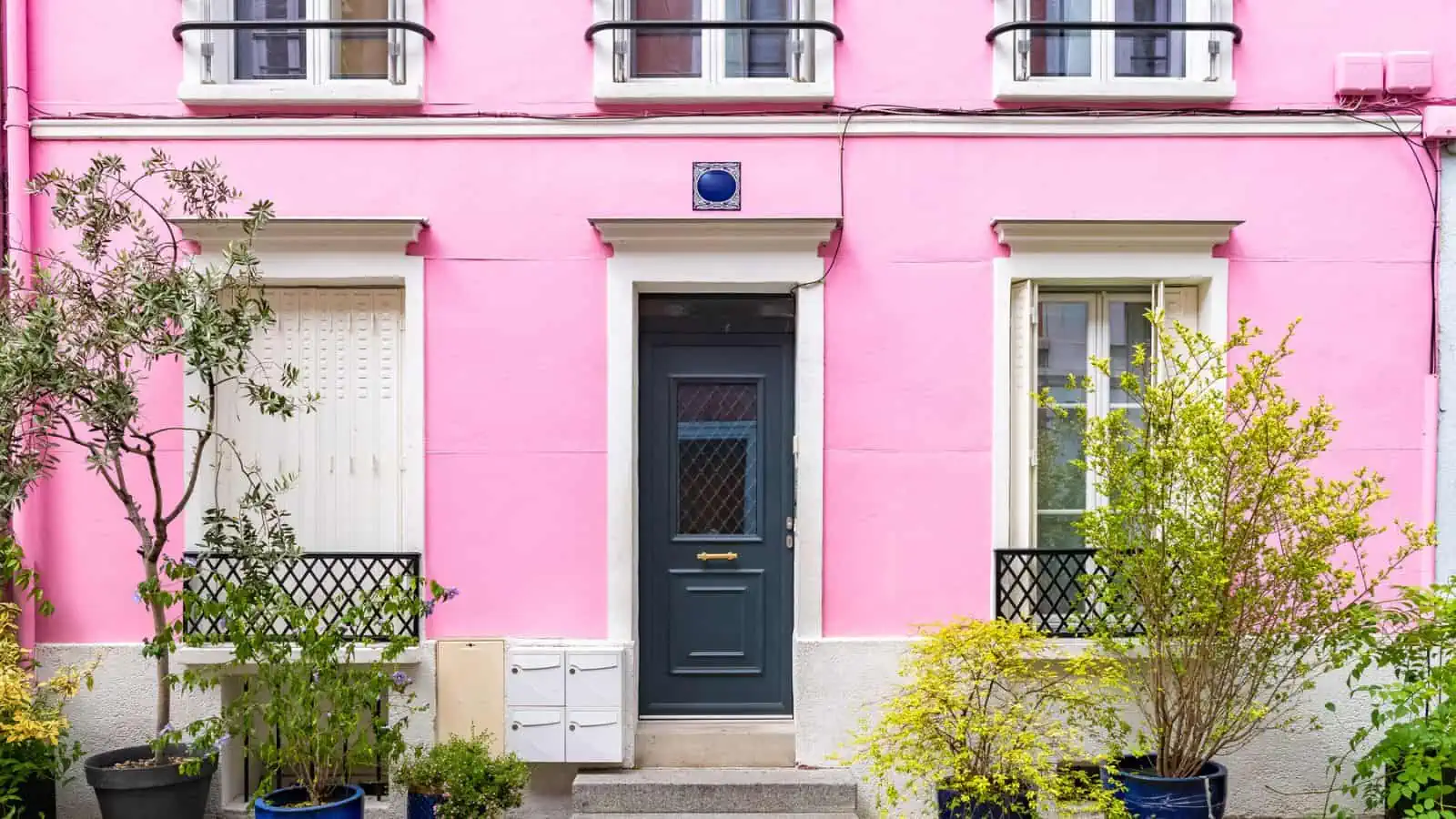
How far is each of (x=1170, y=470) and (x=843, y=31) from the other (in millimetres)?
2929

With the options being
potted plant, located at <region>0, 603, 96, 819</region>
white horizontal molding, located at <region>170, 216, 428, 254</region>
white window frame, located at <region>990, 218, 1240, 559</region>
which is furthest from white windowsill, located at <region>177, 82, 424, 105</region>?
white window frame, located at <region>990, 218, 1240, 559</region>

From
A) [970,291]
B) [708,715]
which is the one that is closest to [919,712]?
[708,715]

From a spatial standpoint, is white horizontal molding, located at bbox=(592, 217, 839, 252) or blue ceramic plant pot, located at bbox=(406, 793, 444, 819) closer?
blue ceramic plant pot, located at bbox=(406, 793, 444, 819)

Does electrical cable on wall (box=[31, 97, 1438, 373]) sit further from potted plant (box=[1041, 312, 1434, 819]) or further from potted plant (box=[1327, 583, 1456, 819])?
potted plant (box=[1327, 583, 1456, 819])

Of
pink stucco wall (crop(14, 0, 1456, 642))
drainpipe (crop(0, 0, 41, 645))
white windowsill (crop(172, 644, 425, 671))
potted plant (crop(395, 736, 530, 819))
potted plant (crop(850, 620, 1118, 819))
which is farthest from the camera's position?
pink stucco wall (crop(14, 0, 1456, 642))

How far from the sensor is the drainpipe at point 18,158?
6.12m

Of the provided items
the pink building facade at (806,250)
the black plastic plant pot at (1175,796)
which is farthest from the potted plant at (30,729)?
the black plastic plant pot at (1175,796)

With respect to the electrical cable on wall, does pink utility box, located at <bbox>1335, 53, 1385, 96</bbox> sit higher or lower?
higher

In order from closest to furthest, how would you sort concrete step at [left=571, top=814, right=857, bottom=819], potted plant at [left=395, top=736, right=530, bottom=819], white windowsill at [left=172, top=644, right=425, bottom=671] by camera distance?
1. potted plant at [left=395, top=736, right=530, bottom=819]
2. concrete step at [left=571, top=814, right=857, bottom=819]
3. white windowsill at [left=172, top=644, right=425, bottom=671]

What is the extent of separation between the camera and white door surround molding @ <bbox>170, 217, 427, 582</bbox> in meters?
6.07

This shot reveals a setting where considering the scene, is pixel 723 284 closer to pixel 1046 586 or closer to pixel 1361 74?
pixel 1046 586

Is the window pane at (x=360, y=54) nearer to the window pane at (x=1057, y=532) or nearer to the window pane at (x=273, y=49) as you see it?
the window pane at (x=273, y=49)

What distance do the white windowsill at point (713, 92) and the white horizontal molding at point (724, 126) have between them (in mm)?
99

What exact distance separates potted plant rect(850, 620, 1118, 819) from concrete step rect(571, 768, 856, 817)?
466 mm
